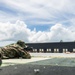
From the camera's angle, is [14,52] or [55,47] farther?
[55,47]

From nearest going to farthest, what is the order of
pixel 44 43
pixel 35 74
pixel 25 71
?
pixel 35 74
pixel 25 71
pixel 44 43

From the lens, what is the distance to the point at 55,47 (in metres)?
87.3

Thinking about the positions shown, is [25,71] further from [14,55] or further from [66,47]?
[66,47]

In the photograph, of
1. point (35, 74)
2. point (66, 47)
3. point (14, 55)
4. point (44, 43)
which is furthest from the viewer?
point (44, 43)

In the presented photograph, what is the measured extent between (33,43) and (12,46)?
50.1m

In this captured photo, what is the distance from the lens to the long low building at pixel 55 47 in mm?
84000

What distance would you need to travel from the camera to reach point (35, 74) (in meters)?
19.8

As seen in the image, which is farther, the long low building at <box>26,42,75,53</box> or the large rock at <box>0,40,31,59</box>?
the long low building at <box>26,42,75,53</box>

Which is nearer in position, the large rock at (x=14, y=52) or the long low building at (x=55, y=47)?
the large rock at (x=14, y=52)

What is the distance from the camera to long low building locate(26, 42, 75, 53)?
84.0 meters

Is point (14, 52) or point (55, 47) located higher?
point (14, 52)

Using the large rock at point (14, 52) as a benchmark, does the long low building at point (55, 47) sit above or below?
below

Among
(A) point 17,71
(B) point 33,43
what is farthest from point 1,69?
(B) point 33,43

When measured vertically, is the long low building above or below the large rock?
below
